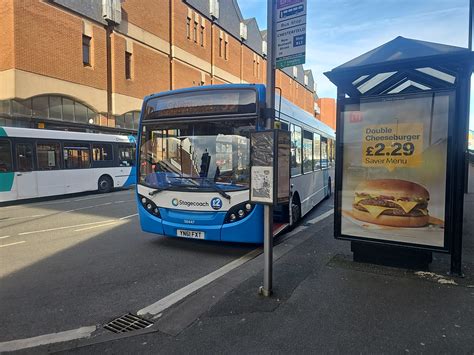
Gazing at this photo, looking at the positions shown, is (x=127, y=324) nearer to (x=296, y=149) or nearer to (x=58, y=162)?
(x=296, y=149)

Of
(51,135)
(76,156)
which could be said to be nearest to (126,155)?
(76,156)

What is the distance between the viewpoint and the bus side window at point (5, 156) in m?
12.3

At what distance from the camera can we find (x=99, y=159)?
1641cm

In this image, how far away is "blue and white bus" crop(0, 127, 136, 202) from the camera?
12.6 m

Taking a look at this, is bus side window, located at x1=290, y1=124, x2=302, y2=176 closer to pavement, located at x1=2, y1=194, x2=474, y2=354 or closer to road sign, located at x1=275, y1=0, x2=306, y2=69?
pavement, located at x1=2, y1=194, x2=474, y2=354

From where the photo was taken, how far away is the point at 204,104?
5992 millimetres

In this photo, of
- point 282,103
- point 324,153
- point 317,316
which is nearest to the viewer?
point 317,316

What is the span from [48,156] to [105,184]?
3.41 m

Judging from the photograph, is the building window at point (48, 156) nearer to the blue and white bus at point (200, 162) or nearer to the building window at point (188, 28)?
the blue and white bus at point (200, 162)

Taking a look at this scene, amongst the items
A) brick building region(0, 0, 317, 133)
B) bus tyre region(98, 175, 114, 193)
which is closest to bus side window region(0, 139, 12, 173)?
bus tyre region(98, 175, 114, 193)

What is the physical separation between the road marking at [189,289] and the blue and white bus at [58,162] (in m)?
10.6

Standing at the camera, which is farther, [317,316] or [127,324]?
[127,324]

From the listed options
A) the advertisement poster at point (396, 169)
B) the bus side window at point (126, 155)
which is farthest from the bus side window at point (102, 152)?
the advertisement poster at point (396, 169)

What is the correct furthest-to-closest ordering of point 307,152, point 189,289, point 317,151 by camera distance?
point 317,151
point 307,152
point 189,289
